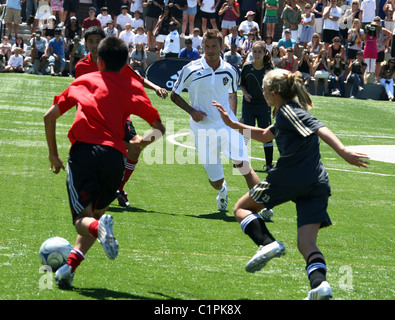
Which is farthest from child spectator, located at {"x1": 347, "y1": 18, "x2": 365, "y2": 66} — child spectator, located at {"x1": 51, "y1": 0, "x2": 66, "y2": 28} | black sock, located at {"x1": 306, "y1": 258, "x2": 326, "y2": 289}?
black sock, located at {"x1": 306, "y1": 258, "x2": 326, "y2": 289}

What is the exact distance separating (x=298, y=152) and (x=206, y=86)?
12.7 ft

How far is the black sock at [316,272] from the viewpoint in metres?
5.23

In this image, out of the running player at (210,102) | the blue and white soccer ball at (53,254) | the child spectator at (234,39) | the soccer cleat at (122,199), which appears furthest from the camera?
the child spectator at (234,39)

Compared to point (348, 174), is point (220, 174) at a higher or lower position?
higher

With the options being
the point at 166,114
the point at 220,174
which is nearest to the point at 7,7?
the point at 166,114

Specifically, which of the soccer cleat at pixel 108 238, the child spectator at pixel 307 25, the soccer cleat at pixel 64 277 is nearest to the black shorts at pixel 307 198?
the soccer cleat at pixel 108 238

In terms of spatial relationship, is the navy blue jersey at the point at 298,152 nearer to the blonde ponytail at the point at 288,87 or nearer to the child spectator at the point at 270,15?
the blonde ponytail at the point at 288,87

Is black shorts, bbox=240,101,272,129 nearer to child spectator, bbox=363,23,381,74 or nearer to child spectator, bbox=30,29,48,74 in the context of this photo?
child spectator, bbox=363,23,381,74

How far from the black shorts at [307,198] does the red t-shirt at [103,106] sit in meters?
1.12

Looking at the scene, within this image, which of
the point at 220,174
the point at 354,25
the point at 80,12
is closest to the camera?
the point at 220,174

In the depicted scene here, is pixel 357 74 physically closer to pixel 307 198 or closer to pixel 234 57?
pixel 234 57

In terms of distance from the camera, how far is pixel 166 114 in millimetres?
20906
